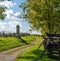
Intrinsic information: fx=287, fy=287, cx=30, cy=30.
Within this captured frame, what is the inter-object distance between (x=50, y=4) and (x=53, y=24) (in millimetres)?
4007

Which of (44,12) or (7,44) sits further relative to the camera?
(7,44)

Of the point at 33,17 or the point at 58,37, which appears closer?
the point at 58,37

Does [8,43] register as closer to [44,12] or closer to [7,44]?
[7,44]

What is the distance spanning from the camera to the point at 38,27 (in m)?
44.7

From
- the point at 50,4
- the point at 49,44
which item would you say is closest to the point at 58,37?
the point at 49,44

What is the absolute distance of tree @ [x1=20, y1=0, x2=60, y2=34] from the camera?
133 feet

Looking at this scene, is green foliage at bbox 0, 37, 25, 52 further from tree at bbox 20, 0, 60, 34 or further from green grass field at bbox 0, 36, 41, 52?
tree at bbox 20, 0, 60, 34

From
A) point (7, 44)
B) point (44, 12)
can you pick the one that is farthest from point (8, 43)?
point (44, 12)

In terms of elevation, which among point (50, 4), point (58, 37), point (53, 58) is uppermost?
point (50, 4)

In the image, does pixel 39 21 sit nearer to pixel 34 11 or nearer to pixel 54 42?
pixel 34 11

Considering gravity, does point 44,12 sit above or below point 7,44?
above

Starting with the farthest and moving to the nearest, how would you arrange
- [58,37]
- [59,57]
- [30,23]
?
1. [30,23]
2. [58,37]
3. [59,57]

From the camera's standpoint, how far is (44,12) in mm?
40750

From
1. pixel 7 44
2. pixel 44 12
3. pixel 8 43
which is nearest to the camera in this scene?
pixel 44 12
